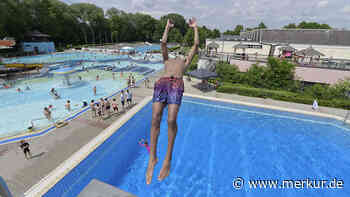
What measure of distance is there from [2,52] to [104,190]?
70427 millimetres

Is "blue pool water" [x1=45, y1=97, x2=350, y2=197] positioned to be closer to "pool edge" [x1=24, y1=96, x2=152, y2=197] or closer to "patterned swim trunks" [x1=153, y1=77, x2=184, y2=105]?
"pool edge" [x1=24, y1=96, x2=152, y2=197]

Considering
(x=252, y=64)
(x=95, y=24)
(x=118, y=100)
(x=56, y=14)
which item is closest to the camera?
(x=118, y=100)

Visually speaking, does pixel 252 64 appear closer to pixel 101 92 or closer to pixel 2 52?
pixel 101 92

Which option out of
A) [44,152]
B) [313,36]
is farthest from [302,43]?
[44,152]

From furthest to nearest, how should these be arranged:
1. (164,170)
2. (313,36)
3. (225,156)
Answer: (313,36)
(225,156)
(164,170)

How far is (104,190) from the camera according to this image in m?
3.84

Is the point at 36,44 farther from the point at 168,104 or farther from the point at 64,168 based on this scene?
the point at 168,104

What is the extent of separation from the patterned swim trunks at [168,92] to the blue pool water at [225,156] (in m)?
7.04

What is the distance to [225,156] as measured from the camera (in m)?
11.7

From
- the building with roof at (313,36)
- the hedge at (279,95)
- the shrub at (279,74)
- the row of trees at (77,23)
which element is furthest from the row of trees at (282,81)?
the row of trees at (77,23)

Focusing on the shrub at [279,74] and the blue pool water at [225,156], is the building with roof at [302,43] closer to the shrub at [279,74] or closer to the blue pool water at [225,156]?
the shrub at [279,74]

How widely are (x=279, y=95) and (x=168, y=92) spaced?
1974 centimetres

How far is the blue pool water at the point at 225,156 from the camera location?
9.26 meters

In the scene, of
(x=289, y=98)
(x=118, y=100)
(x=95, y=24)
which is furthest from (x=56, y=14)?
(x=289, y=98)
